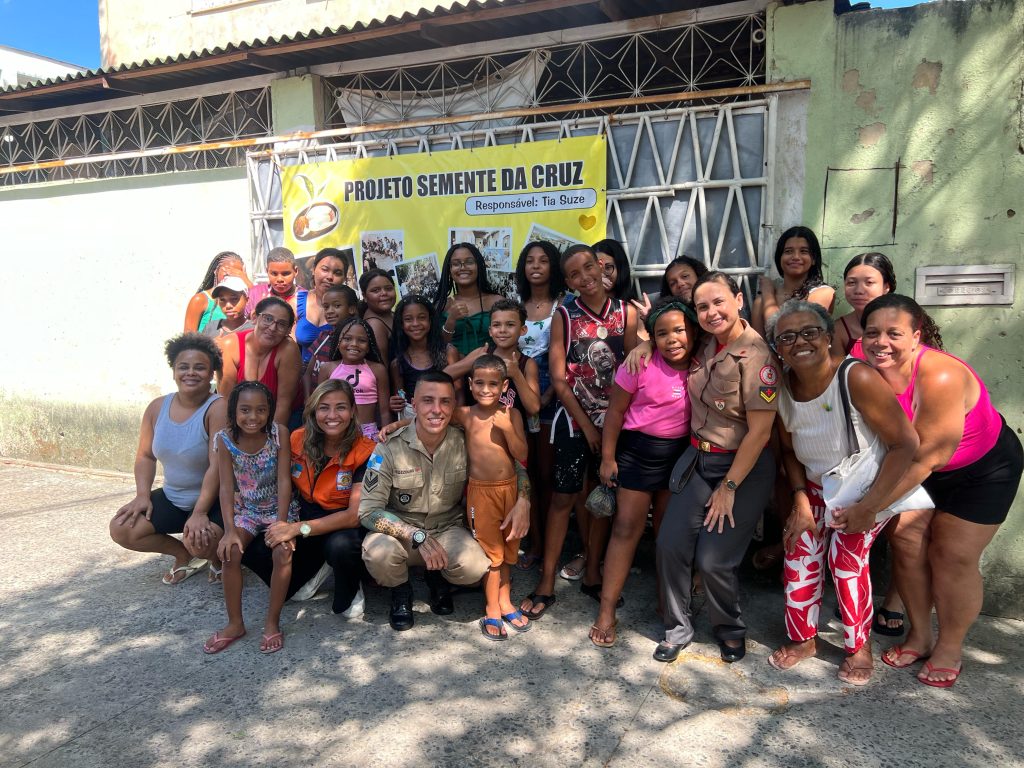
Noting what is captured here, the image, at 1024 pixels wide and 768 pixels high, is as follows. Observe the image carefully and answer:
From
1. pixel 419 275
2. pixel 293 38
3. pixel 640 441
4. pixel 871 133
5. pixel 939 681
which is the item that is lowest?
pixel 939 681

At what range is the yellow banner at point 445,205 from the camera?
4.80 m

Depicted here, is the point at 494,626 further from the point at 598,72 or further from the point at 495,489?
the point at 598,72

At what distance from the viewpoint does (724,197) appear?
14.7 ft

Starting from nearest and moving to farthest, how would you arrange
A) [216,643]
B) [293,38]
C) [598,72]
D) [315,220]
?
[216,643] < [598,72] < [293,38] < [315,220]

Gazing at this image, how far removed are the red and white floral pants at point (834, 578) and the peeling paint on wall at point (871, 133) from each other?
2.09 metres

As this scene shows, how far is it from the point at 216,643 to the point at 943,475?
339 centimetres

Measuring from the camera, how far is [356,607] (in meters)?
3.71

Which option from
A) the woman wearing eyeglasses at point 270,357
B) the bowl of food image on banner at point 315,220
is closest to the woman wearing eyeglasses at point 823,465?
the woman wearing eyeglasses at point 270,357

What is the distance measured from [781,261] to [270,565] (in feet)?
10.5

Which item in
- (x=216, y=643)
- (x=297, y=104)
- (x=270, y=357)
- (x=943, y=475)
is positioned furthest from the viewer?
(x=297, y=104)

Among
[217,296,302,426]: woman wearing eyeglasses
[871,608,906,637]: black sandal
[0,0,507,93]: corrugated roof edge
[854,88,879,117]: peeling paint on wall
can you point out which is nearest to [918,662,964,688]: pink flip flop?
[871,608,906,637]: black sandal

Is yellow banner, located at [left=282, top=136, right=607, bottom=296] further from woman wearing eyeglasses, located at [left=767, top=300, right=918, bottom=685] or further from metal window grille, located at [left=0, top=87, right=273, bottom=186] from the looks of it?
woman wearing eyeglasses, located at [left=767, top=300, right=918, bottom=685]

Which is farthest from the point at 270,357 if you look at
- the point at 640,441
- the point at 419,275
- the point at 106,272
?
the point at 106,272

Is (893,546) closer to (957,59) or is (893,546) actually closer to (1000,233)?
(1000,233)
